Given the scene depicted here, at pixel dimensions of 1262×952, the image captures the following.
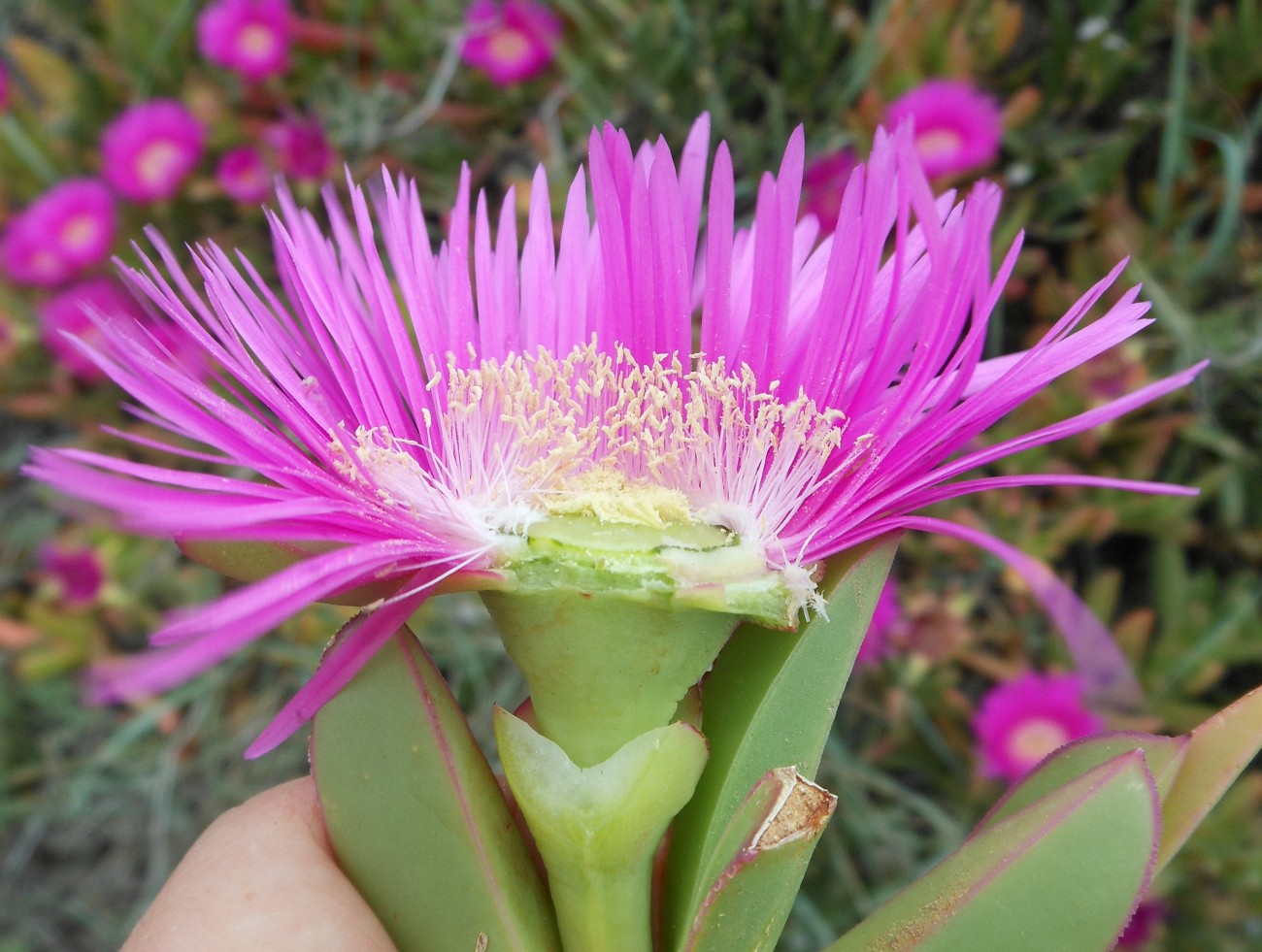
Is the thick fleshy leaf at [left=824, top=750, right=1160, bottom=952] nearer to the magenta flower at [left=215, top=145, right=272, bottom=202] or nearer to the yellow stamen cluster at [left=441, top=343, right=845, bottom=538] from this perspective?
the yellow stamen cluster at [left=441, top=343, right=845, bottom=538]

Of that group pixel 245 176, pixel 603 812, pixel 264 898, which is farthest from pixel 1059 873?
pixel 245 176

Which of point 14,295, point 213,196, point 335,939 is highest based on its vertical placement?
point 213,196

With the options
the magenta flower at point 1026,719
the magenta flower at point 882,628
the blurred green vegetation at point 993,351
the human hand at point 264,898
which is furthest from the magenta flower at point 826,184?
the human hand at point 264,898

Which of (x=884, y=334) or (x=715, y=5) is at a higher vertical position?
(x=715, y=5)

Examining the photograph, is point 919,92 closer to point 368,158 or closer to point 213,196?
point 368,158

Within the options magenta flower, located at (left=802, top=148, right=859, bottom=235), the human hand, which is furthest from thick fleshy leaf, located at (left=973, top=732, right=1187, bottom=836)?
magenta flower, located at (left=802, top=148, right=859, bottom=235)

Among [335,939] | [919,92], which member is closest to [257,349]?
[335,939]

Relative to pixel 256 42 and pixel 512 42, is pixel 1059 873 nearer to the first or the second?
pixel 512 42
